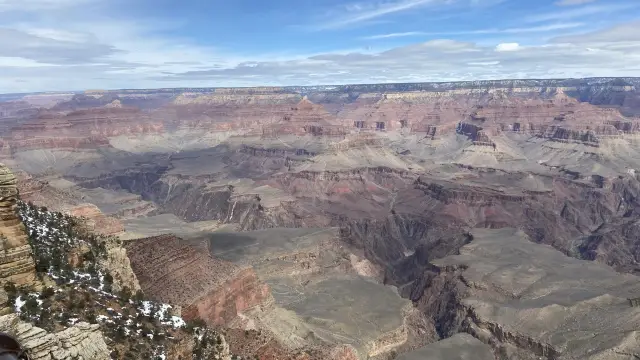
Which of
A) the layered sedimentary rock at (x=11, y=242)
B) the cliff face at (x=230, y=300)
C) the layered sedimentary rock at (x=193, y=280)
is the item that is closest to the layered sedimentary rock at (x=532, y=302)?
the cliff face at (x=230, y=300)

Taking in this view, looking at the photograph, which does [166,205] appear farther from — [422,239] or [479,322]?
[479,322]

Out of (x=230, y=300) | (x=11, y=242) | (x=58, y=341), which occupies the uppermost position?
(x=11, y=242)

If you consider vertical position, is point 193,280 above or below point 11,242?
below

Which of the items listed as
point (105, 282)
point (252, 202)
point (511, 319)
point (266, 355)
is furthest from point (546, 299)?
point (252, 202)

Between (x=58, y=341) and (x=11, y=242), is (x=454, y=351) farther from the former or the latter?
(x=58, y=341)

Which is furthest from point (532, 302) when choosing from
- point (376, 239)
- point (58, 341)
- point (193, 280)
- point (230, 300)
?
point (58, 341)

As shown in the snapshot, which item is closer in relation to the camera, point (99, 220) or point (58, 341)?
point (58, 341)
